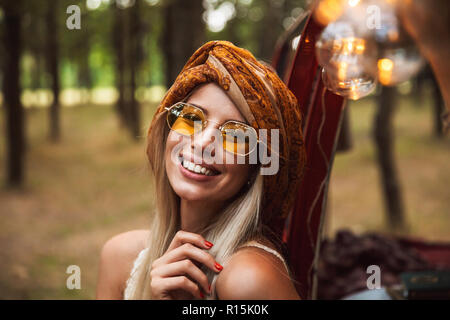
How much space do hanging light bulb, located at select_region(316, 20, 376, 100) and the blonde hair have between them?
501mm

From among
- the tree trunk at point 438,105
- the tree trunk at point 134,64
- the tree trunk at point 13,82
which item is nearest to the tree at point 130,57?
the tree trunk at point 134,64

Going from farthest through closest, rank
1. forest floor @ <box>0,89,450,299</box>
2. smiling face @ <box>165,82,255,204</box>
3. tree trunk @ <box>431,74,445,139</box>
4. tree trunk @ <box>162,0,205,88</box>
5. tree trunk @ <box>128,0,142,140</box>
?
tree trunk @ <box>128,0,142,140</box> → forest floor @ <box>0,89,450,299</box> → tree trunk @ <box>162,0,205,88</box> → tree trunk @ <box>431,74,445,139</box> → smiling face @ <box>165,82,255,204</box>

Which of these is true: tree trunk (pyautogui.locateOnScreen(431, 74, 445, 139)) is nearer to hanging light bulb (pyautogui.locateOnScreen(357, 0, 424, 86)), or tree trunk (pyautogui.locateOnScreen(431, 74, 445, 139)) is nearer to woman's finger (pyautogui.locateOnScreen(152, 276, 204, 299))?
hanging light bulb (pyautogui.locateOnScreen(357, 0, 424, 86))

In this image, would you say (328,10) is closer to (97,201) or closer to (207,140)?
(207,140)

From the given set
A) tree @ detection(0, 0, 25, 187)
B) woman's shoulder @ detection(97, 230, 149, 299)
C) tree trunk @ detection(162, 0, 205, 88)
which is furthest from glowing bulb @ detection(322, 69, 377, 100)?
tree @ detection(0, 0, 25, 187)

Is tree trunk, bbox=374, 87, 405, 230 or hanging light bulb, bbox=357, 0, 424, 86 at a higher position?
hanging light bulb, bbox=357, 0, 424, 86

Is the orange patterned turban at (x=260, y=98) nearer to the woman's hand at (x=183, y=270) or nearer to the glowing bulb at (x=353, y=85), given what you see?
the glowing bulb at (x=353, y=85)

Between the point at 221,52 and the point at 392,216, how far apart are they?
7.53 m

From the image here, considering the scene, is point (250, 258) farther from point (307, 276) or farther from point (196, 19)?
point (196, 19)

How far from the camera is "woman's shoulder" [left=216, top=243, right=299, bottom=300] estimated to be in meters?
1.48

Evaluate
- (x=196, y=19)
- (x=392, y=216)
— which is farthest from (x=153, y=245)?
(x=392, y=216)
